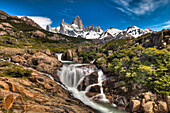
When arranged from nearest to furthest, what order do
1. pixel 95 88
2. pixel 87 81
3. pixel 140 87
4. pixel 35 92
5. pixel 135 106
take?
pixel 35 92
pixel 135 106
pixel 140 87
pixel 95 88
pixel 87 81

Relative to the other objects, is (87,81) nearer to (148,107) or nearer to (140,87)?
(140,87)

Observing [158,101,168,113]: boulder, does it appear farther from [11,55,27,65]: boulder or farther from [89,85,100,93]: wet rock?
[11,55,27,65]: boulder

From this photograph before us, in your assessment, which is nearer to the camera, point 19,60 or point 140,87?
point 140,87

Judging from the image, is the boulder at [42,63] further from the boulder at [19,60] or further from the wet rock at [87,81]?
the wet rock at [87,81]

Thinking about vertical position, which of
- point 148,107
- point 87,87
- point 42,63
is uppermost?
point 42,63

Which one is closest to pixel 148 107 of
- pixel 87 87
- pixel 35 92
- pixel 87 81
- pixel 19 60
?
pixel 87 87

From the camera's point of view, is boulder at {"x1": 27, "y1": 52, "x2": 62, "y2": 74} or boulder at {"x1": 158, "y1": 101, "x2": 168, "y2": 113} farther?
boulder at {"x1": 27, "y1": 52, "x2": 62, "y2": 74}

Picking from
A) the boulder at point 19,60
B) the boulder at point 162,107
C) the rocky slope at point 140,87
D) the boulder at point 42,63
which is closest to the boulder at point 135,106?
the rocky slope at point 140,87

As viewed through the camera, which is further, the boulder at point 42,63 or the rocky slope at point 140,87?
the boulder at point 42,63

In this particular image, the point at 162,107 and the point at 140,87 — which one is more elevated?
the point at 140,87

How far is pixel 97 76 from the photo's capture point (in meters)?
35.3

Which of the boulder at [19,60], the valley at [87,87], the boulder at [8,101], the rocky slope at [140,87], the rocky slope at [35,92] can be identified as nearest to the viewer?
the boulder at [8,101]

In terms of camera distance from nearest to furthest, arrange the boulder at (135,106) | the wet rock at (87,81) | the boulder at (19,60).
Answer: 1. the boulder at (135,106)
2. the wet rock at (87,81)
3. the boulder at (19,60)

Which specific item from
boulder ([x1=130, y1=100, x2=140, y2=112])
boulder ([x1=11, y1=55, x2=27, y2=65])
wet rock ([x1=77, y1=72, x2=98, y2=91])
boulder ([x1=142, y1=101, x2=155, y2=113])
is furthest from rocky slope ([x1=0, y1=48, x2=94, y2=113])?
boulder ([x1=142, y1=101, x2=155, y2=113])
